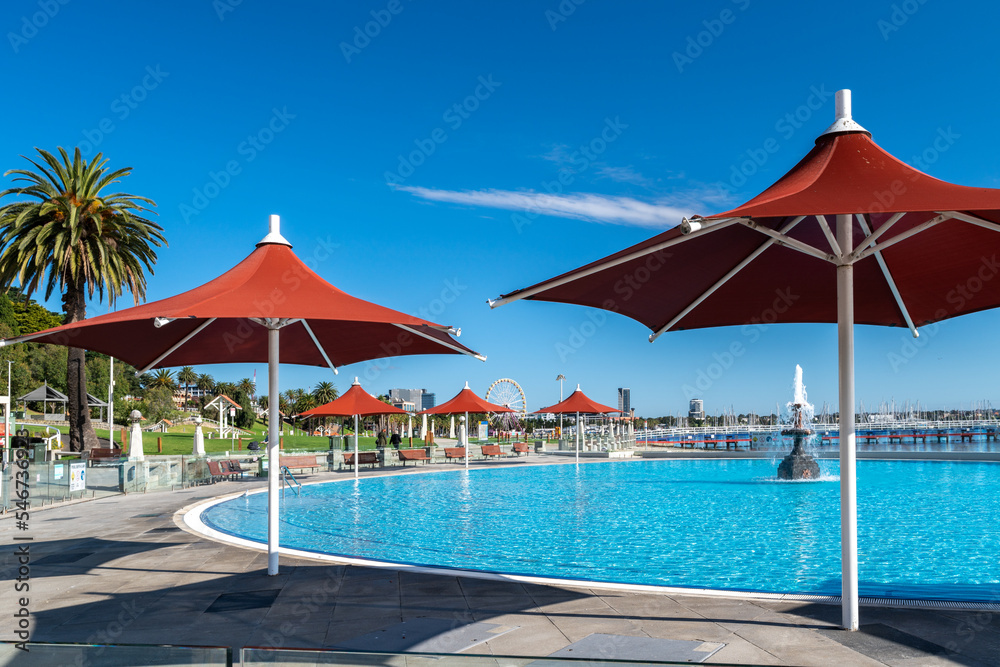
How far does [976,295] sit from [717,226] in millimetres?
4209

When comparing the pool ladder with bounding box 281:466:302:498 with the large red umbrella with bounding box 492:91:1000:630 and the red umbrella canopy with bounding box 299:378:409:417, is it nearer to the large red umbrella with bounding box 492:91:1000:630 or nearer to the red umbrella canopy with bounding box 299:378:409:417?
the red umbrella canopy with bounding box 299:378:409:417

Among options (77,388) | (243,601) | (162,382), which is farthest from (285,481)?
(162,382)

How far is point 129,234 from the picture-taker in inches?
1190

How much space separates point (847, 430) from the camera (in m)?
5.71

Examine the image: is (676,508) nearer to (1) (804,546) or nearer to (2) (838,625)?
(1) (804,546)

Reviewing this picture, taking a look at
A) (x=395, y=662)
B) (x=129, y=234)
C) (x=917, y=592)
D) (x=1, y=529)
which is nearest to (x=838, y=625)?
(x=917, y=592)

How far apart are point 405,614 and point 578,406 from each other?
27410 mm

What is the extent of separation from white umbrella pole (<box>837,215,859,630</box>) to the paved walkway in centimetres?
33

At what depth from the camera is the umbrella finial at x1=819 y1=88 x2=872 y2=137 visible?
18.7 ft

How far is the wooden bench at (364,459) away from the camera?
28.2m

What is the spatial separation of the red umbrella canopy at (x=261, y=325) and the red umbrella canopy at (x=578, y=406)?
22.9 m

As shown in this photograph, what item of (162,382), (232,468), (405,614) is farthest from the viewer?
(162,382)

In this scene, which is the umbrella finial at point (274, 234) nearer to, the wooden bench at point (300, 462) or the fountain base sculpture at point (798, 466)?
the wooden bench at point (300, 462)

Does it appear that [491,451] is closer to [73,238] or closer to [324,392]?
[73,238]
